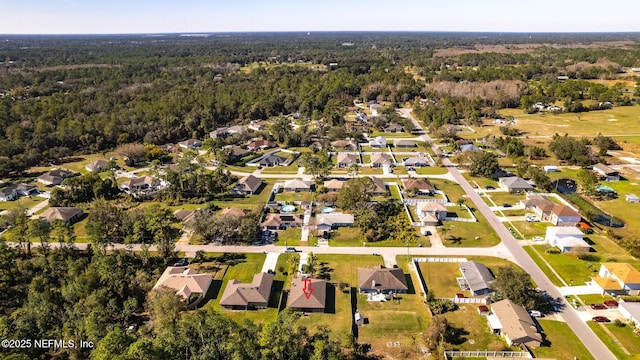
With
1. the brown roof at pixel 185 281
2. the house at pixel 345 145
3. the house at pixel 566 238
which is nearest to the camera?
the brown roof at pixel 185 281

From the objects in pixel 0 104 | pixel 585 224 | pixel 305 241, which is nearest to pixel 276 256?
pixel 305 241

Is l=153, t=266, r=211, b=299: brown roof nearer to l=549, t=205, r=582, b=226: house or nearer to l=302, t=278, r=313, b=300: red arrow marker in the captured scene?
l=302, t=278, r=313, b=300: red arrow marker

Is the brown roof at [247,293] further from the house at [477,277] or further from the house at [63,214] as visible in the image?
the house at [63,214]

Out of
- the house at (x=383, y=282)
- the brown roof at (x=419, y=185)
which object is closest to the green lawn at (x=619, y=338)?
the house at (x=383, y=282)

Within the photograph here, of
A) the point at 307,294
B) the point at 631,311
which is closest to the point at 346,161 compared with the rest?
the point at 307,294

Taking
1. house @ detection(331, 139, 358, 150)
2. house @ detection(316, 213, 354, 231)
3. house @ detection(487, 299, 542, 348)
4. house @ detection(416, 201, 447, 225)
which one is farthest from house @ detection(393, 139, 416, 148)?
house @ detection(487, 299, 542, 348)

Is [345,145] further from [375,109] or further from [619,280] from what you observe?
[619,280]
